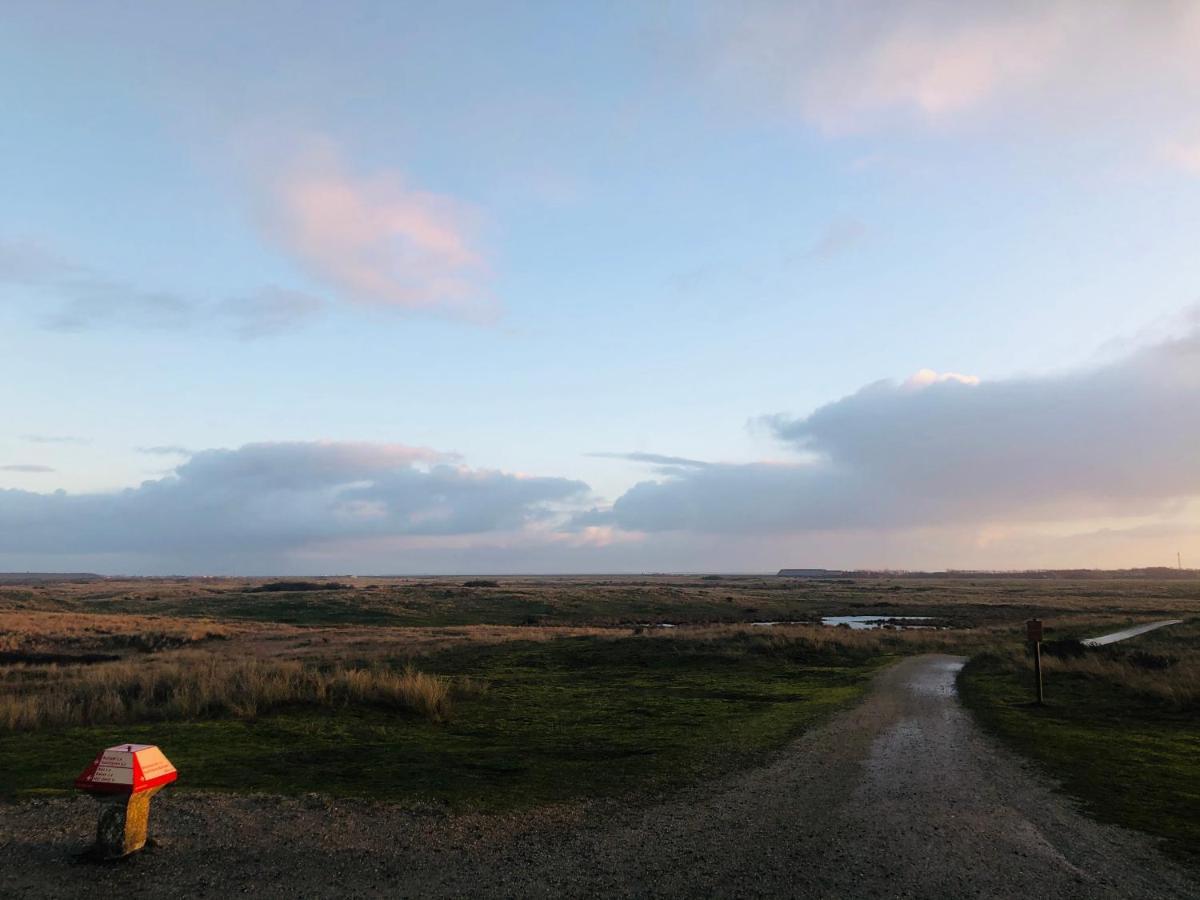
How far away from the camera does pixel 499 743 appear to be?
561 inches

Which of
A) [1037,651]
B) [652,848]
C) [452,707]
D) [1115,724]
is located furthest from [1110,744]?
[452,707]

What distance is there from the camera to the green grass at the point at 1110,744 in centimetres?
970

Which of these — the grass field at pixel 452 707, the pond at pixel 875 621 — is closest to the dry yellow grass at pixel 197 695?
→ the grass field at pixel 452 707

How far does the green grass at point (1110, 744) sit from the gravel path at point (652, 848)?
0.71 m

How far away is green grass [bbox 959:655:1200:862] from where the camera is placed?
31.8 ft

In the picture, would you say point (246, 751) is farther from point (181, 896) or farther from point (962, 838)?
point (962, 838)

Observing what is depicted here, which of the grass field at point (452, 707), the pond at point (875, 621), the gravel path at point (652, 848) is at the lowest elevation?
the pond at point (875, 621)

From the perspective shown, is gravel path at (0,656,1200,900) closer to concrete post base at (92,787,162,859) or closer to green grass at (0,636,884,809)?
concrete post base at (92,787,162,859)

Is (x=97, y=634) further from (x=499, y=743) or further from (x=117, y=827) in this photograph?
(x=117, y=827)

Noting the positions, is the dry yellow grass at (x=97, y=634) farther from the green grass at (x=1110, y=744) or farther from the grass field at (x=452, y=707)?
the green grass at (x=1110, y=744)

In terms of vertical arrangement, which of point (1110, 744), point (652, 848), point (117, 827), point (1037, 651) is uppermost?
point (1037, 651)

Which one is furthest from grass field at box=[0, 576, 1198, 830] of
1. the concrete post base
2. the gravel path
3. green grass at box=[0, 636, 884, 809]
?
the concrete post base

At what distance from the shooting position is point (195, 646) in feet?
127

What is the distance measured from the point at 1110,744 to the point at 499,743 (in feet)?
38.5
